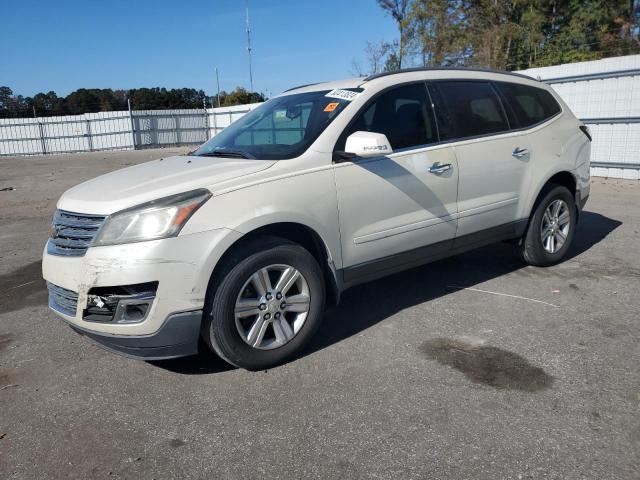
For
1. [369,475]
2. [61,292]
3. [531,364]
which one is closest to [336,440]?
[369,475]

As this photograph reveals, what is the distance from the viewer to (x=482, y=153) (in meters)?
4.33

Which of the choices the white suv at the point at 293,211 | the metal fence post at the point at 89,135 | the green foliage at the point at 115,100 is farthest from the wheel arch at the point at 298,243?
the green foliage at the point at 115,100

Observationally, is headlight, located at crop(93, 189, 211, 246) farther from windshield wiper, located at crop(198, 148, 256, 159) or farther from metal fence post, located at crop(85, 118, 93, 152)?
metal fence post, located at crop(85, 118, 93, 152)

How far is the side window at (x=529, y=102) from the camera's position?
478 centimetres

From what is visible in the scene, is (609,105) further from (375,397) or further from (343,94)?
(375,397)

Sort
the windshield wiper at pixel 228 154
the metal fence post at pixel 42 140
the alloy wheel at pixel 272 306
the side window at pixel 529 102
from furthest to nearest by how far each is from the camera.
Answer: the metal fence post at pixel 42 140 < the side window at pixel 529 102 < the windshield wiper at pixel 228 154 < the alloy wheel at pixel 272 306

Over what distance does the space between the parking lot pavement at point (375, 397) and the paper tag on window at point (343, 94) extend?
5.46 ft

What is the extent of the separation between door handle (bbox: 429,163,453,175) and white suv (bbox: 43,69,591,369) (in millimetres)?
14

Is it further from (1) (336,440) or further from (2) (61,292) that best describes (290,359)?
(2) (61,292)

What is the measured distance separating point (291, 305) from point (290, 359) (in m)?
0.37

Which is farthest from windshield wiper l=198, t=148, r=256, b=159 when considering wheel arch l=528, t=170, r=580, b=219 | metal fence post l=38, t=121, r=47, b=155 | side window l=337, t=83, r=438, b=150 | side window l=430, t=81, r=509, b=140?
metal fence post l=38, t=121, r=47, b=155

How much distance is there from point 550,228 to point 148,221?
3876 millimetres

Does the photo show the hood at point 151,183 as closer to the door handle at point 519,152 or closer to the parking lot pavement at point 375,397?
the parking lot pavement at point 375,397

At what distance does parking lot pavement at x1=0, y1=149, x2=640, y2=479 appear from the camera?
95.7 inches
